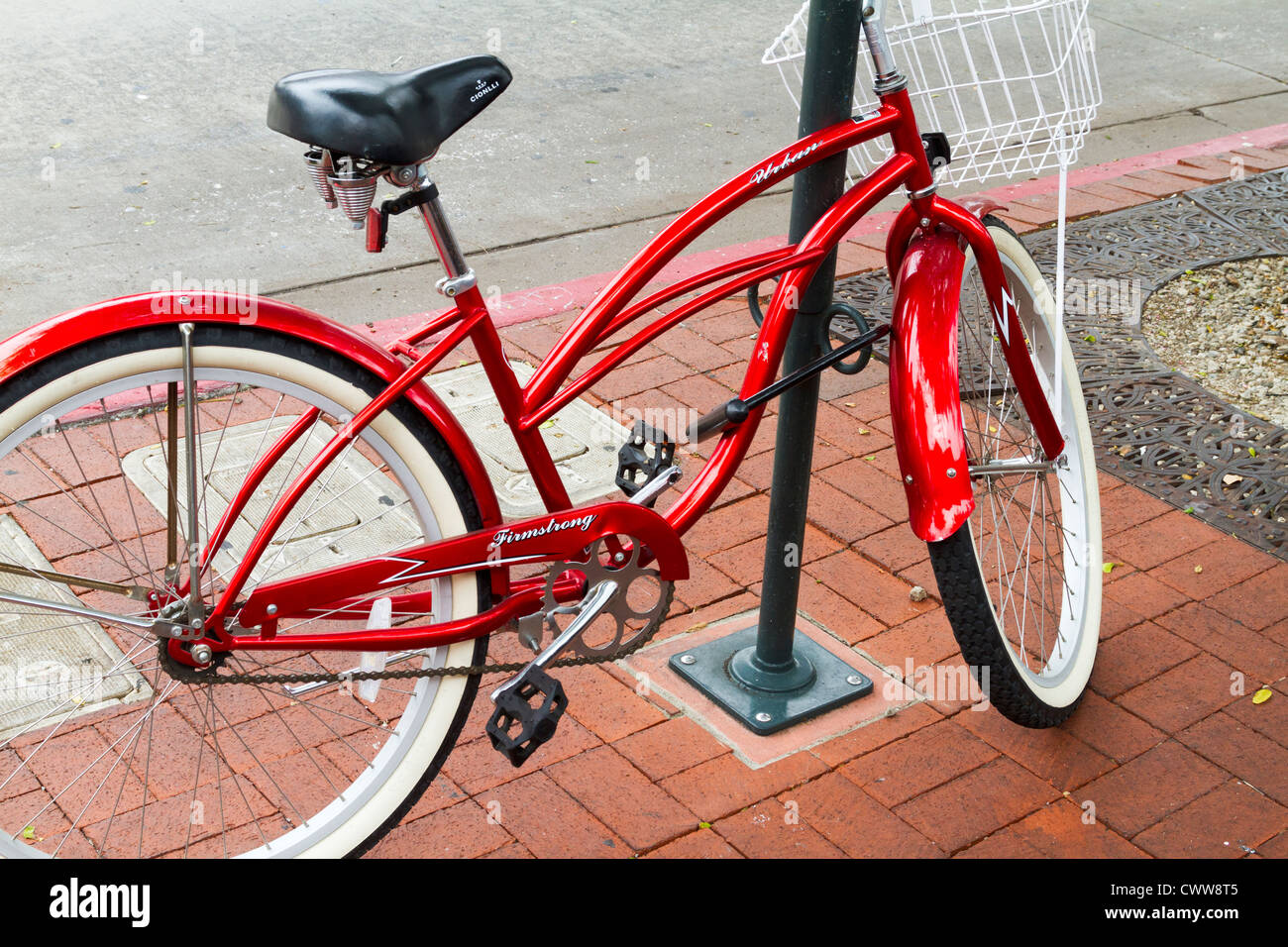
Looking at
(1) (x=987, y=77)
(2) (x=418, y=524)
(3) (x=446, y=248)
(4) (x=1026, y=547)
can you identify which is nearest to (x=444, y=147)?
(1) (x=987, y=77)

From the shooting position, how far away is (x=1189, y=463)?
402 cm

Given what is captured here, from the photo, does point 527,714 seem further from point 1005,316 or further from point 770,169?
point 1005,316

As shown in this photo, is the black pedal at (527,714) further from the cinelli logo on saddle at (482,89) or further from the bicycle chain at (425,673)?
the cinelli logo on saddle at (482,89)

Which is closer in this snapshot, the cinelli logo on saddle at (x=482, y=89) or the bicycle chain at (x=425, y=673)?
the cinelli logo on saddle at (x=482, y=89)

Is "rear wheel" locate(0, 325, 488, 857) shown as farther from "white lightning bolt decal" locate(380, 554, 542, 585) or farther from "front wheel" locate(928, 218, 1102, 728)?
"front wheel" locate(928, 218, 1102, 728)

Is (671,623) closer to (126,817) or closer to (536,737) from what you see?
(536,737)

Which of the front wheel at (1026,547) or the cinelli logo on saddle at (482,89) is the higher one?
the cinelli logo on saddle at (482,89)

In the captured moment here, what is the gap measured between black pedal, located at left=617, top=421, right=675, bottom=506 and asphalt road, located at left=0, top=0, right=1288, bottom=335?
7.99 ft

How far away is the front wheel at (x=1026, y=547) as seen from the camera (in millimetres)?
2602

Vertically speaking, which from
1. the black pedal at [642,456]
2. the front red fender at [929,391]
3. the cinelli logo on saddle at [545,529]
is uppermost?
the front red fender at [929,391]

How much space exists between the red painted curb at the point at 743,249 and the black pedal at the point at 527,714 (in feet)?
7.95

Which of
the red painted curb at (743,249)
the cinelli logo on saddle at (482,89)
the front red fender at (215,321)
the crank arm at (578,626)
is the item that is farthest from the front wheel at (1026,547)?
the red painted curb at (743,249)

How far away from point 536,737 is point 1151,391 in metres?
2.81

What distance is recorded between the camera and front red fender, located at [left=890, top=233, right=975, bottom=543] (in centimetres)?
253
